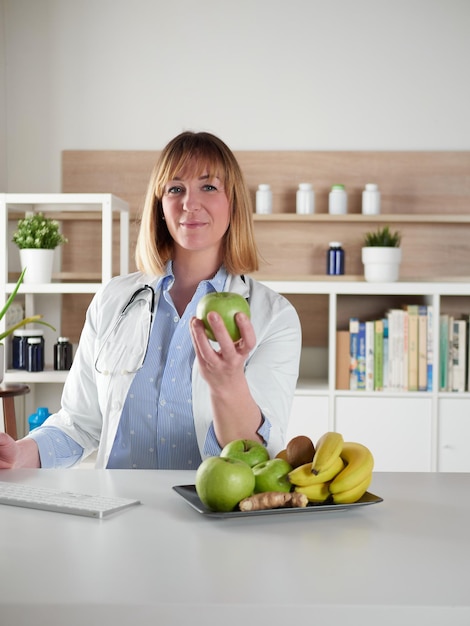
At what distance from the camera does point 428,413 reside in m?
3.47

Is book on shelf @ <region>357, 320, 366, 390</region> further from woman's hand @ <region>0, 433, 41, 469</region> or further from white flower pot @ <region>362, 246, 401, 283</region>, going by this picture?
woman's hand @ <region>0, 433, 41, 469</region>

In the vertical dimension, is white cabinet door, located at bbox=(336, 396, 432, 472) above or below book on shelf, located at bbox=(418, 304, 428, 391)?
below

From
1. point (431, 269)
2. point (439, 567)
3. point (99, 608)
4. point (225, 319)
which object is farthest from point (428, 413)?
point (99, 608)

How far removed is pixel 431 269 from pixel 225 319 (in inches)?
98.9

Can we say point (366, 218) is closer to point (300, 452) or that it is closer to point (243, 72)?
point (243, 72)

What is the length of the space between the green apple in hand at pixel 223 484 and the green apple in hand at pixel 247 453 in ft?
0.24

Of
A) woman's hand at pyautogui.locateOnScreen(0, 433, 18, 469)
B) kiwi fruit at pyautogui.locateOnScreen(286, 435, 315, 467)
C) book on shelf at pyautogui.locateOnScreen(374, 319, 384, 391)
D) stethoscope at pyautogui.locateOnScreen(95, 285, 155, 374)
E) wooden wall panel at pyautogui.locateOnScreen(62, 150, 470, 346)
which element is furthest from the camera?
wooden wall panel at pyautogui.locateOnScreen(62, 150, 470, 346)

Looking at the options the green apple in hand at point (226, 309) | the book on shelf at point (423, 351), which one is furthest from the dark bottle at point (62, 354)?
the green apple in hand at point (226, 309)

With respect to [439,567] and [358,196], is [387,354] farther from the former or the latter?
[439,567]

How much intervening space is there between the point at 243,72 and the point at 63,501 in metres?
2.88

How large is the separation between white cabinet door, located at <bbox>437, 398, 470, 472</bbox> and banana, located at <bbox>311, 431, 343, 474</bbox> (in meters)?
2.35

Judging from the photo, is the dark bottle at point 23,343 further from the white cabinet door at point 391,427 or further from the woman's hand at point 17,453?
the woman's hand at point 17,453

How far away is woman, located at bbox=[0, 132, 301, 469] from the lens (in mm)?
1763

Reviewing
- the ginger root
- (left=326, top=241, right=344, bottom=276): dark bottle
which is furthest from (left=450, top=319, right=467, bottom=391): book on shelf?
the ginger root
